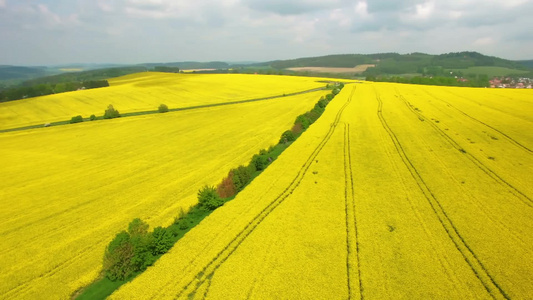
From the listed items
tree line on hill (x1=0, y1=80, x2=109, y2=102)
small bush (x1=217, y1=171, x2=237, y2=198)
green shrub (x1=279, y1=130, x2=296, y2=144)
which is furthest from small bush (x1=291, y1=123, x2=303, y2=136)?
tree line on hill (x1=0, y1=80, x2=109, y2=102)

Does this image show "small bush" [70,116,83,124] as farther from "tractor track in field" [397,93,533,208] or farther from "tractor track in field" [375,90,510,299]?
"tractor track in field" [397,93,533,208]

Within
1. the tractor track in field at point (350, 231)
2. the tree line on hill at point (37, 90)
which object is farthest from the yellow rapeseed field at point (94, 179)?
the tree line on hill at point (37, 90)

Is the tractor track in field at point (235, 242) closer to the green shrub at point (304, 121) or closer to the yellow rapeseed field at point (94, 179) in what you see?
the yellow rapeseed field at point (94, 179)

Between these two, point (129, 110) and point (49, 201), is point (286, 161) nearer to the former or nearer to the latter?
point (49, 201)

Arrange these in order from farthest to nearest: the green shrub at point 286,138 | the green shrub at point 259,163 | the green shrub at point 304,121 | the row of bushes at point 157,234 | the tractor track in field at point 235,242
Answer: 1. the green shrub at point 304,121
2. the green shrub at point 286,138
3. the green shrub at point 259,163
4. the row of bushes at point 157,234
5. the tractor track in field at point 235,242

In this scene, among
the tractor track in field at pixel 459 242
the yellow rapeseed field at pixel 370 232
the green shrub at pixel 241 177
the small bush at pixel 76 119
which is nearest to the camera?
the tractor track in field at pixel 459 242

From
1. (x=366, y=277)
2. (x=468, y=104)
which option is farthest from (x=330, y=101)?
(x=366, y=277)

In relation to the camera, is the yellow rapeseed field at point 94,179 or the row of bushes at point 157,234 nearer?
the row of bushes at point 157,234
